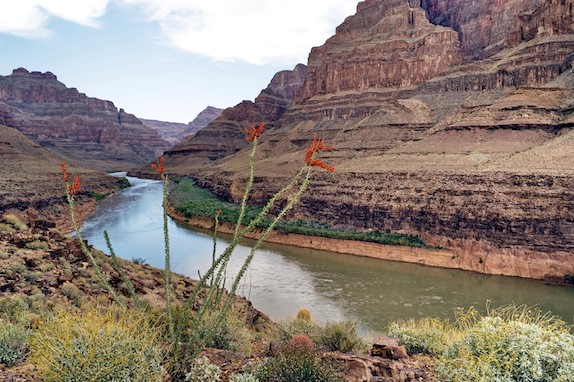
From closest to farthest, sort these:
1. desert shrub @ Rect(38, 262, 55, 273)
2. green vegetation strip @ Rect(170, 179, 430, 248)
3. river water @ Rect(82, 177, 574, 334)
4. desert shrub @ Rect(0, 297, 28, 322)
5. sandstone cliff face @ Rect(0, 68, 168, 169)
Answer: desert shrub @ Rect(0, 297, 28, 322), desert shrub @ Rect(38, 262, 55, 273), river water @ Rect(82, 177, 574, 334), green vegetation strip @ Rect(170, 179, 430, 248), sandstone cliff face @ Rect(0, 68, 168, 169)

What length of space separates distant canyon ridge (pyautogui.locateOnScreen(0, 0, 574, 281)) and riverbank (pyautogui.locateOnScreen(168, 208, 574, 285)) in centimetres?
12

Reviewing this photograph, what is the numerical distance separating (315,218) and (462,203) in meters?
15.7

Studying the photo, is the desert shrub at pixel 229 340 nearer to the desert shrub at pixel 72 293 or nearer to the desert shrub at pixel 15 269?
the desert shrub at pixel 72 293

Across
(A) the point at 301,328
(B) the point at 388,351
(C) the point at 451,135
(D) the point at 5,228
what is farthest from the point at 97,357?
(C) the point at 451,135

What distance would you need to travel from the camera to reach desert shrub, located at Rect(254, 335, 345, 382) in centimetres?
676

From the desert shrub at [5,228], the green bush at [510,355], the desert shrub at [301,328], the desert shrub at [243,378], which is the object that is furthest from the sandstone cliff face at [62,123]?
the green bush at [510,355]

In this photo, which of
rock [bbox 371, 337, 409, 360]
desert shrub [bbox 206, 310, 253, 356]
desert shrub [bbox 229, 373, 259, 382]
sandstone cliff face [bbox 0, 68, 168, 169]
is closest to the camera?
desert shrub [bbox 229, 373, 259, 382]

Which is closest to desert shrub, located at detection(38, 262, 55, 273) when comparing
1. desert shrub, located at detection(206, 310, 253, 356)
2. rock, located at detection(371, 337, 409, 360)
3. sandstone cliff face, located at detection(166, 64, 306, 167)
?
desert shrub, located at detection(206, 310, 253, 356)

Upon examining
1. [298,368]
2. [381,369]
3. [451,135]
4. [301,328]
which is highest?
[451,135]

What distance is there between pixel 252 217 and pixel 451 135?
2503 centimetres

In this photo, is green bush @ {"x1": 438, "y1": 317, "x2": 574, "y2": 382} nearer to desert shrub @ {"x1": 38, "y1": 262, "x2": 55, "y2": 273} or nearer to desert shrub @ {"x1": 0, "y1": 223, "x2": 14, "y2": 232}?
desert shrub @ {"x1": 38, "y1": 262, "x2": 55, "y2": 273}

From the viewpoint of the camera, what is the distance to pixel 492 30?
288ft

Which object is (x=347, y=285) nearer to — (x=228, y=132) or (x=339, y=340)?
(x=339, y=340)

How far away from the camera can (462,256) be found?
35.5 meters
